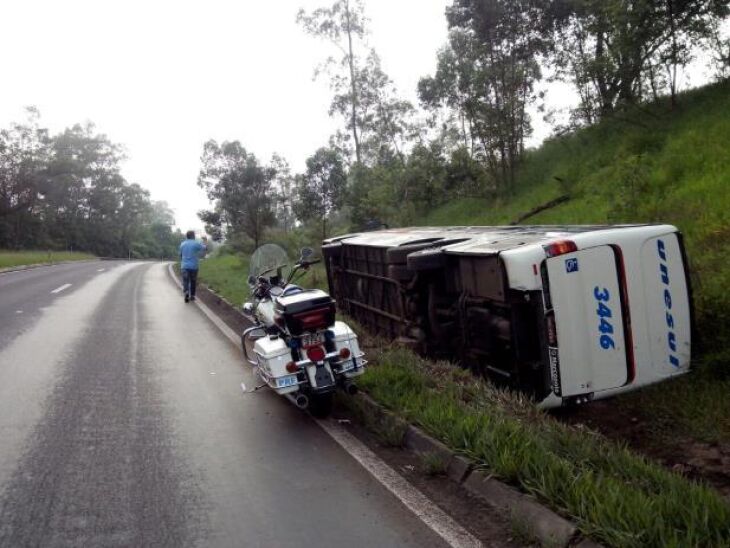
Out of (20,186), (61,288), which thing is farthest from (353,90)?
(20,186)

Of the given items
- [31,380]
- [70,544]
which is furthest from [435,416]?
[31,380]

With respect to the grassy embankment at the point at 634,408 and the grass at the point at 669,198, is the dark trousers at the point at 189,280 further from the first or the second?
the grassy embankment at the point at 634,408

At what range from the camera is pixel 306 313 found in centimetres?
562

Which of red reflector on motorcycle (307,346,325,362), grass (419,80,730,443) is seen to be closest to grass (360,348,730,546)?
red reflector on motorcycle (307,346,325,362)

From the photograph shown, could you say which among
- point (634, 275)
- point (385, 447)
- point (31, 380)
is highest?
point (634, 275)

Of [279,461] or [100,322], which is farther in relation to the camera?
[100,322]

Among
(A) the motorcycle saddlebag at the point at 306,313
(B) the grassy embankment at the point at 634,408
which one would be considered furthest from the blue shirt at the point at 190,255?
(A) the motorcycle saddlebag at the point at 306,313

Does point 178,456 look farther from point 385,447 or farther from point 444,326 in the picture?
point 444,326

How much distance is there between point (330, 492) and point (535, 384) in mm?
2144

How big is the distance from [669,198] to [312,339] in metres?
8.48

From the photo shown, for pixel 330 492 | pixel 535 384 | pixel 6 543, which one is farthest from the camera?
pixel 535 384

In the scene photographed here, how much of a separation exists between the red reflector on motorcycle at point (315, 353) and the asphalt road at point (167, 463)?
0.60m

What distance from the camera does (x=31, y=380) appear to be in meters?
7.39

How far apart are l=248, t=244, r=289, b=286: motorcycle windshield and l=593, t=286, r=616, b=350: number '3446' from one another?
3.33m
